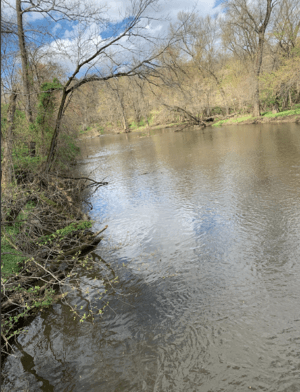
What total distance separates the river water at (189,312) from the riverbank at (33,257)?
1.22 feet

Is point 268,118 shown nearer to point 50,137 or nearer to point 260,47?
point 260,47

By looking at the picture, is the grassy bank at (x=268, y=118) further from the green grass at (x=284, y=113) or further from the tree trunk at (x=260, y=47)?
the tree trunk at (x=260, y=47)

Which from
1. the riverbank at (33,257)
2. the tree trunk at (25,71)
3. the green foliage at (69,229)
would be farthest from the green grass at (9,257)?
the tree trunk at (25,71)

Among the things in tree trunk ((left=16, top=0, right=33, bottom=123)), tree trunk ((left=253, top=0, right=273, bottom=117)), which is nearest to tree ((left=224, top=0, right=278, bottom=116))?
tree trunk ((left=253, top=0, right=273, bottom=117))

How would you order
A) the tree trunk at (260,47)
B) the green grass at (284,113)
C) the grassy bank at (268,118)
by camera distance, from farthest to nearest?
the tree trunk at (260,47), the green grass at (284,113), the grassy bank at (268,118)

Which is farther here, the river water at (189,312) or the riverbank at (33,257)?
the riverbank at (33,257)

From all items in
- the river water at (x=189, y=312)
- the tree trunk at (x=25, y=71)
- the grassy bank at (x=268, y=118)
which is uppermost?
the tree trunk at (x=25, y=71)

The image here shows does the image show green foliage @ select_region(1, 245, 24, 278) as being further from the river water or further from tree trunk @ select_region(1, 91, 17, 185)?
tree trunk @ select_region(1, 91, 17, 185)

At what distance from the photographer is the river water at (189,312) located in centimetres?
389

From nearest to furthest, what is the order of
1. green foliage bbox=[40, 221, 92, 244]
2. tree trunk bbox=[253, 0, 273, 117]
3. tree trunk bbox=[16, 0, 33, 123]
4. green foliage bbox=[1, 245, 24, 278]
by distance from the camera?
green foliage bbox=[1, 245, 24, 278]
green foliage bbox=[40, 221, 92, 244]
tree trunk bbox=[16, 0, 33, 123]
tree trunk bbox=[253, 0, 273, 117]

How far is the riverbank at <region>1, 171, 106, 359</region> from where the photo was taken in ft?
16.1

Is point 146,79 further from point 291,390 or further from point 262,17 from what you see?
point 262,17

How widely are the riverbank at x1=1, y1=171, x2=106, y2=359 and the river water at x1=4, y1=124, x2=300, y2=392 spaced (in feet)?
1.22

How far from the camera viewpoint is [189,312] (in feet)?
16.3
